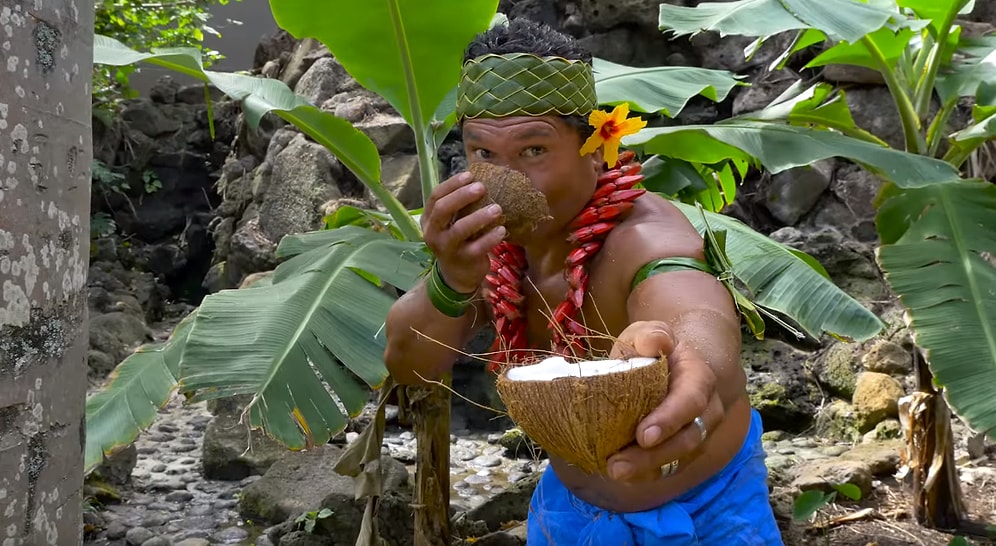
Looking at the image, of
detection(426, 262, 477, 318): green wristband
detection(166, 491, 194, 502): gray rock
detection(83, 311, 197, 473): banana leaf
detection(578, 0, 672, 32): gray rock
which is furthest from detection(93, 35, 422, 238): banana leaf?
detection(578, 0, 672, 32): gray rock


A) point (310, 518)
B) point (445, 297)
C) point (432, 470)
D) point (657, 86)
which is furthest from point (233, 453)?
point (445, 297)

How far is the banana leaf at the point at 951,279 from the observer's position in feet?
6.70

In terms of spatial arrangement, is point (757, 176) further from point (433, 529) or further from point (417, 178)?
point (433, 529)

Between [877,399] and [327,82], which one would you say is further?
[327,82]

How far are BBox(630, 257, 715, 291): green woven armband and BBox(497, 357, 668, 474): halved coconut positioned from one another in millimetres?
307

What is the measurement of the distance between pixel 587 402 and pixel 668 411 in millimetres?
91

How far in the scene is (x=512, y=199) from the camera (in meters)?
1.29

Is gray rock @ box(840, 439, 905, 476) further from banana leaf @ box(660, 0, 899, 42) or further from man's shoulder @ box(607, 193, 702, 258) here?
man's shoulder @ box(607, 193, 702, 258)

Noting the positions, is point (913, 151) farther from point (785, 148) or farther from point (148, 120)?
point (148, 120)

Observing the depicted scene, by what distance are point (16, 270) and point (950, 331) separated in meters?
2.08

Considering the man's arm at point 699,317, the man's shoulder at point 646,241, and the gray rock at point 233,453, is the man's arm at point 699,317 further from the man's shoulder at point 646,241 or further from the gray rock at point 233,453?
the gray rock at point 233,453

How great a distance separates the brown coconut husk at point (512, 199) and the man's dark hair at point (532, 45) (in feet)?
0.61

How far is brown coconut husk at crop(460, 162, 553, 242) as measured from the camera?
1.29 meters

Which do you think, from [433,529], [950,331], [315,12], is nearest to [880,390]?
[950,331]
